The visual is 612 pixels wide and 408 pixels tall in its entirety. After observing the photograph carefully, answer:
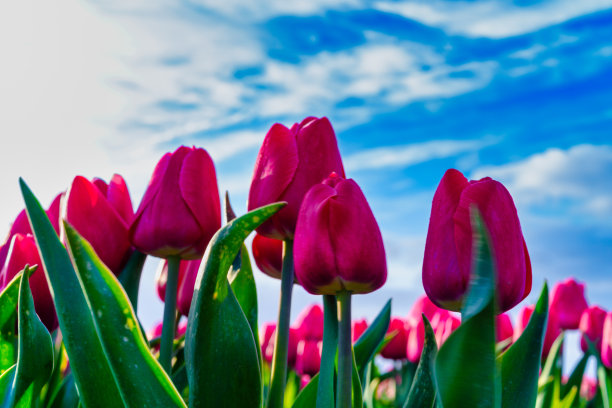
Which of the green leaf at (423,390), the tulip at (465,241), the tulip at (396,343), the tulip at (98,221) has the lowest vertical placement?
the green leaf at (423,390)

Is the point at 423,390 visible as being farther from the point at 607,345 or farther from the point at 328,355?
the point at 607,345

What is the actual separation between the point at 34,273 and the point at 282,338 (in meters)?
0.47

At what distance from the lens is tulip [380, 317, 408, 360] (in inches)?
101

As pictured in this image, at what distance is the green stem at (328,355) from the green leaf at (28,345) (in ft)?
1.35

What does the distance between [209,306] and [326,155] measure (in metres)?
0.33

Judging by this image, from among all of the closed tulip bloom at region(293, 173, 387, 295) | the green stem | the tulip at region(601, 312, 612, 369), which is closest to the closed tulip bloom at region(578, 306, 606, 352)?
the tulip at region(601, 312, 612, 369)

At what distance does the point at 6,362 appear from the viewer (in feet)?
4.00

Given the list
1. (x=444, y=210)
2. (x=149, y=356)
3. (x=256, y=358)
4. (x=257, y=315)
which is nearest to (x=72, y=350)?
(x=149, y=356)

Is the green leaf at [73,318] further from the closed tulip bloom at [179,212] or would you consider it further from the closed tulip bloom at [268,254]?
the closed tulip bloom at [268,254]

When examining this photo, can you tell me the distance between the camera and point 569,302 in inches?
113

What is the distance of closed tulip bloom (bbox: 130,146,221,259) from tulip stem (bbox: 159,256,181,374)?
58 mm

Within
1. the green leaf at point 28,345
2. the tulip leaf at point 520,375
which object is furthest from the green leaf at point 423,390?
the green leaf at point 28,345

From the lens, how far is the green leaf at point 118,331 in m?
0.77

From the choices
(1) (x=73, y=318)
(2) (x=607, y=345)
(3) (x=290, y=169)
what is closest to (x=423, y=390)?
(3) (x=290, y=169)
